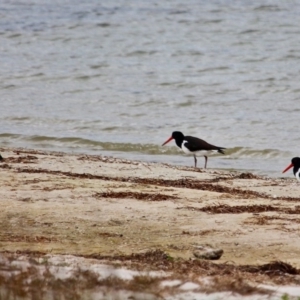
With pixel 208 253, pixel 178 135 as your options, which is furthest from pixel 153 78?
pixel 208 253

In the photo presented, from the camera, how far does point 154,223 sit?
7762 mm

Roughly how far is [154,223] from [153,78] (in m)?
14.6

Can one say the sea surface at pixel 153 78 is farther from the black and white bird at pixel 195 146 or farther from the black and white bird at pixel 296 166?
the black and white bird at pixel 296 166

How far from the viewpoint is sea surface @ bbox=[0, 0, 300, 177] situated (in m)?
16.1

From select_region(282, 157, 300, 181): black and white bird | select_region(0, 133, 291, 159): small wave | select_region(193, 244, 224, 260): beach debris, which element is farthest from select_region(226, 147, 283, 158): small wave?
select_region(193, 244, 224, 260): beach debris

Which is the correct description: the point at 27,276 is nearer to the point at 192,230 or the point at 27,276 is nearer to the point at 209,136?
the point at 192,230

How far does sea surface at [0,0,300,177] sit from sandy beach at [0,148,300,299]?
4.28 m

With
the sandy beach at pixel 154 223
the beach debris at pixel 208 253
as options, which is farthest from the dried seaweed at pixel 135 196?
Result: the beach debris at pixel 208 253

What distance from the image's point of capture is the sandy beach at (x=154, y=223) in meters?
6.09

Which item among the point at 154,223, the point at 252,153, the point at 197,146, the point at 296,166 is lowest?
the point at 252,153

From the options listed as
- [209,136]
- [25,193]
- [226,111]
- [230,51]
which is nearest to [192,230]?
[25,193]

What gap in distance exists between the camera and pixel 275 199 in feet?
31.6

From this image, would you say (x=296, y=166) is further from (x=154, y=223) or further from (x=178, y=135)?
(x=154, y=223)

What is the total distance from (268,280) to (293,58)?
746 inches
